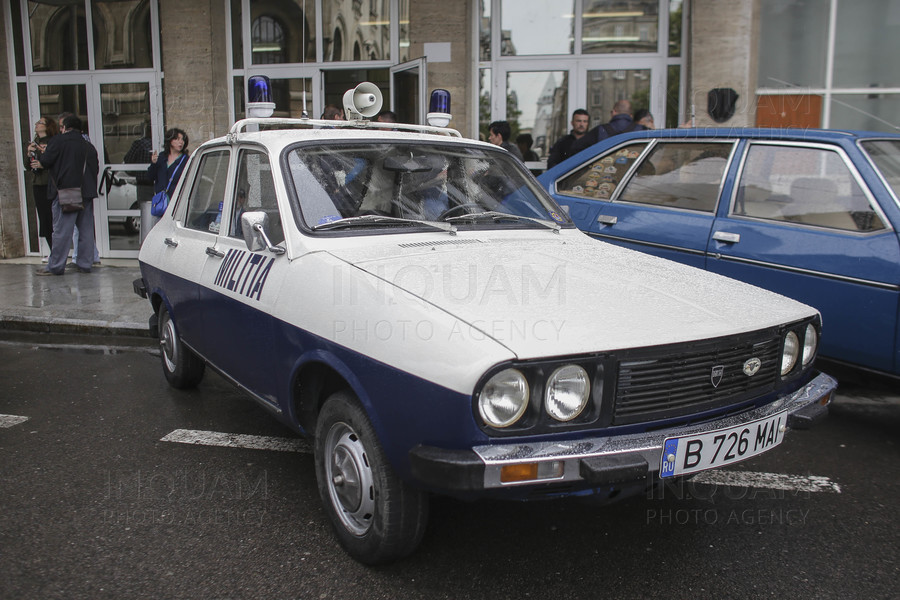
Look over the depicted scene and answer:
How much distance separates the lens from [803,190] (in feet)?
14.8

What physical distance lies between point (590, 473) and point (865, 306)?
247cm

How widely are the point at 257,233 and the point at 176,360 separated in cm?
198

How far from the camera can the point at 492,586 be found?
2.71 m

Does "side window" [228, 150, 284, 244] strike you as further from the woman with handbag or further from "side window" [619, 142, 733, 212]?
the woman with handbag

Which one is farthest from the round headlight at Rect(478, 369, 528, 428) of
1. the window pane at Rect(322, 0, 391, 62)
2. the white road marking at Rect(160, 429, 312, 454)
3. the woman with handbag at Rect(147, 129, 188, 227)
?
the window pane at Rect(322, 0, 391, 62)

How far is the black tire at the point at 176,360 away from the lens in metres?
4.83

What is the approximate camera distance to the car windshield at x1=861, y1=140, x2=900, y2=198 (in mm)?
4238

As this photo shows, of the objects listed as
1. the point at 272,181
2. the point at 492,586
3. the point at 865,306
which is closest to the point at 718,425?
the point at 492,586

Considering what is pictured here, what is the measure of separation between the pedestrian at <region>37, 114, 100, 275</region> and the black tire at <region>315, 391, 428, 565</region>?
25.7 feet

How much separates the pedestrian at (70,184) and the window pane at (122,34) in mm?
1925

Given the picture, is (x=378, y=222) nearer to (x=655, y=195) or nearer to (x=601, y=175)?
(x=655, y=195)

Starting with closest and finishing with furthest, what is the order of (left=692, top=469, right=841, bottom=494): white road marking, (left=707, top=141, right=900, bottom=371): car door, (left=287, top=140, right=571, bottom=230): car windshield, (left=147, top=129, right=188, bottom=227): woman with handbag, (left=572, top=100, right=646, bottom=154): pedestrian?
(left=287, top=140, right=571, bottom=230): car windshield < (left=692, top=469, right=841, bottom=494): white road marking < (left=707, top=141, right=900, bottom=371): car door < (left=572, top=100, right=646, bottom=154): pedestrian < (left=147, top=129, right=188, bottom=227): woman with handbag

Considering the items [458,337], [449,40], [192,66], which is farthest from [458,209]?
[192,66]

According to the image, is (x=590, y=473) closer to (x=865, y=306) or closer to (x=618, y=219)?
(x=865, y=306)
